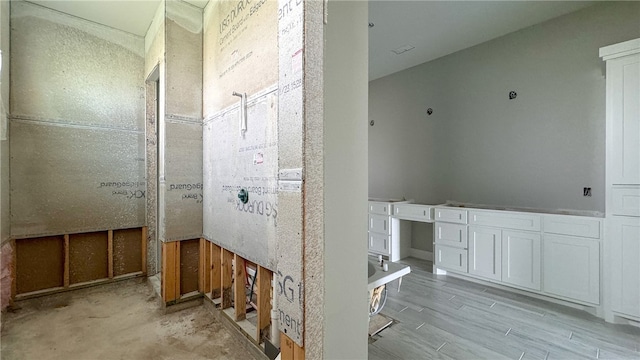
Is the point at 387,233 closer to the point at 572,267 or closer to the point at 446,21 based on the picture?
the point at 572,267

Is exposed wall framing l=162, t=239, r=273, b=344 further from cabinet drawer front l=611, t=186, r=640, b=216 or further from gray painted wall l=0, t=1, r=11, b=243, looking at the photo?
cabinet drawer front l=611, t=186, r=640, b=216

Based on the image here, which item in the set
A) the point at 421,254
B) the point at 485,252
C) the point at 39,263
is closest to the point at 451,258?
the point at 485,252

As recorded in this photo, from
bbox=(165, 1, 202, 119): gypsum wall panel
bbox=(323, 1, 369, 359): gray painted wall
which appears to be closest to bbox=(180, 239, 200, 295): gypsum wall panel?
bbox=(165, 1, 202, 119): gypsum wall panel

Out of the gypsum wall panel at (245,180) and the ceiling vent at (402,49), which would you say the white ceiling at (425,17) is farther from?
the gypsum wall panel at (245,180)

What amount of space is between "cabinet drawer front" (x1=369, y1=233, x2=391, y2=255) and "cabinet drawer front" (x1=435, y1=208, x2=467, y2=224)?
0.81 metres

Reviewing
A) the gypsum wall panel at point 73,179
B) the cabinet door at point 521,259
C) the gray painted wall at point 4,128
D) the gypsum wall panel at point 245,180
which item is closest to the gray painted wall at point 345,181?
the gypsum wall panel at point 245,180

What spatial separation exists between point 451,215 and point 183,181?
9.54 ft

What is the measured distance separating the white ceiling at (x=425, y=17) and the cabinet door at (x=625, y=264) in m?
2.18

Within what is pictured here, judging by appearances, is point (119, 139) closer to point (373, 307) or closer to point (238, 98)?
point (238, 98)

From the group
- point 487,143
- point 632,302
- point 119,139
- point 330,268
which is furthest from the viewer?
point 487,143

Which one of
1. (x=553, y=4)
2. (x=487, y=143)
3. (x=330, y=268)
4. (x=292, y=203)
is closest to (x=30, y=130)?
(x=292, y=203)

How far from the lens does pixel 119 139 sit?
2.87 m

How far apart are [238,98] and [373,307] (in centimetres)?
168

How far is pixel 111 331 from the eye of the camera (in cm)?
196
